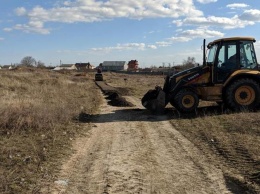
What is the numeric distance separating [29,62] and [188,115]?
15982 centimetres

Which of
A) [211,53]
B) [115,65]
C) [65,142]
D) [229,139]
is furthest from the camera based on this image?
[115,65]

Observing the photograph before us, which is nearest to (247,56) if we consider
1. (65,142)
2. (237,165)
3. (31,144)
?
(237,165)

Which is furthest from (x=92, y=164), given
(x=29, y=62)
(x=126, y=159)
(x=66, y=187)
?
(x=29, y=62)

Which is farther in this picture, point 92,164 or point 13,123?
point 13,123

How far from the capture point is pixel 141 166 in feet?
24.9

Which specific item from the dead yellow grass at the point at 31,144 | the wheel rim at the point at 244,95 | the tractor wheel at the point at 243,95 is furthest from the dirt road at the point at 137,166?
the wheel rim at the point at 244,95

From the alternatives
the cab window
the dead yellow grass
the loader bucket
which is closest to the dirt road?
the dead yellow grass

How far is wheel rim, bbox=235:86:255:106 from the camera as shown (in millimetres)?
14898

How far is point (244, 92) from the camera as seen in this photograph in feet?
49.0

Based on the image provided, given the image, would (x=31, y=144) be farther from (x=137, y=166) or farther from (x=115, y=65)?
(x=115, y=65)

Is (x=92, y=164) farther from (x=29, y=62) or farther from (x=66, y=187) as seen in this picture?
(x=29, y=62)

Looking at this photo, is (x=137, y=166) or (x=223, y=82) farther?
(x=223, y=82)

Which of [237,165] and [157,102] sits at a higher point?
[157,102]

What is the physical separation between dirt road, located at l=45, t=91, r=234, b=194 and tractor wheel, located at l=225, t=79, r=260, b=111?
4138mm
